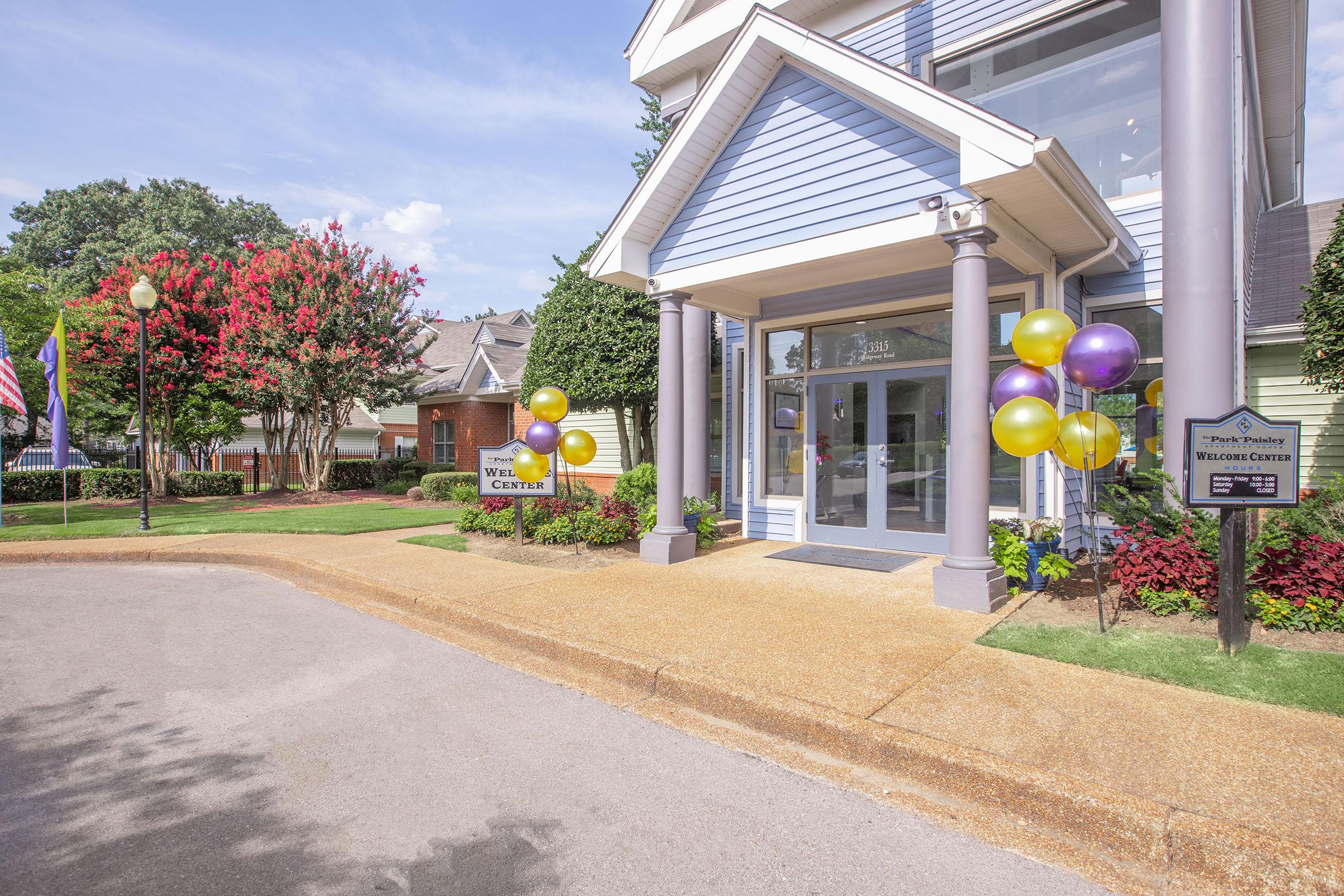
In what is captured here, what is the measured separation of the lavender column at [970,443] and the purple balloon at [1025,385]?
0.20m

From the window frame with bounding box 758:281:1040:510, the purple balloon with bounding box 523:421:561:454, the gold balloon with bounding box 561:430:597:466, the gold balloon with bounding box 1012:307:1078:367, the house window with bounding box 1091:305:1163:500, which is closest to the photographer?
the gold balloon with bounding box 1012:307:1078:367

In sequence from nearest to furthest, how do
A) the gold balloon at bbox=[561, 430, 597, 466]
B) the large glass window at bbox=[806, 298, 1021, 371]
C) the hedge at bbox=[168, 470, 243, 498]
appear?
1. the large glass window at bbox=[806, 298, 1021, 371]
2. the gold balloon at bbox=[561, 430, 597, 466]
3. the hedge at bbox=[168, 470, 243, 498]

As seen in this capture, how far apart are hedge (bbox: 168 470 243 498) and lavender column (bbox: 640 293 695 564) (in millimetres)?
16881

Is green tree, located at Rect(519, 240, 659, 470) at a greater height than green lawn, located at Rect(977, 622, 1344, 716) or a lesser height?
greater

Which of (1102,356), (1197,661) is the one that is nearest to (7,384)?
(1102,356)

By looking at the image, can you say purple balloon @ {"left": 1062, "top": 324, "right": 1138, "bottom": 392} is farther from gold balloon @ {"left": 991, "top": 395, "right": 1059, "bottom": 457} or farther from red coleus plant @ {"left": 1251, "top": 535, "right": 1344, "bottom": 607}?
red coleus plant @ {"left": 1251, "top": 535, "right": 1344, "bottom": 607}

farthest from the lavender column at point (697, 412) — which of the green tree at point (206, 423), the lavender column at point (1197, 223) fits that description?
the green tree at point (206, 423)

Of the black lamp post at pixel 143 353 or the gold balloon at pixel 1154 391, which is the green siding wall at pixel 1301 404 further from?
the black lamp post at pixel 143 353

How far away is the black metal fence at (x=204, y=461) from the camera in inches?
748

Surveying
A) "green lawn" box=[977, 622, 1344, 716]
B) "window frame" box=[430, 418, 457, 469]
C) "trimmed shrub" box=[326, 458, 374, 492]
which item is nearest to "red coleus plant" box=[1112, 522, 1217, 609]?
"green lawn" box=[977, 622, 1344, 716]

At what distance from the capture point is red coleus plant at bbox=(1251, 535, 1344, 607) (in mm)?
4945

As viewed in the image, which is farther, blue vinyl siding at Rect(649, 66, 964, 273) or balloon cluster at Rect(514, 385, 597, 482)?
balloon cluster at Rect(514, 385, 597, 482)

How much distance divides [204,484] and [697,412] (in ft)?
54.6

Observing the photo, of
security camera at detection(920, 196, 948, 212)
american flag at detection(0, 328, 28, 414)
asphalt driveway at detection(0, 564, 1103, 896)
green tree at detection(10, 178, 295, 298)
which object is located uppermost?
green tree at detection(10, 178, 295, 298)
